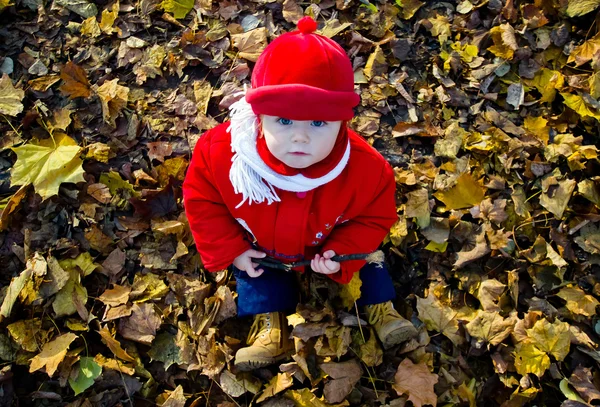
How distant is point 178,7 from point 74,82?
0.79 meters

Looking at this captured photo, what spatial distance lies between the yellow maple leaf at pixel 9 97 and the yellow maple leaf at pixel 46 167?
249 mm

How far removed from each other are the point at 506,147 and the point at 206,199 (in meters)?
1.76

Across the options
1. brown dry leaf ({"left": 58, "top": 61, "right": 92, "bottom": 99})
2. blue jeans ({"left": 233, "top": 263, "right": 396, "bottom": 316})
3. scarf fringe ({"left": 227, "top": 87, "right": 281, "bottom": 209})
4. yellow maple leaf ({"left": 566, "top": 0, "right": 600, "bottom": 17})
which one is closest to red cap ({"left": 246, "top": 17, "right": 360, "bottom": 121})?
scarf fringe ({"left": 227, "top": 87, "right": 281, "bottom": 209})

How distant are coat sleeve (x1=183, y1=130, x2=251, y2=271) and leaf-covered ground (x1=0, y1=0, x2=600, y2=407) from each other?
0.35 meters

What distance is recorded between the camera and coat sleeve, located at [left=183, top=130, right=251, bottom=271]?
2152 millimetres

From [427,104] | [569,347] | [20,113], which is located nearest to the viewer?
[569,347]

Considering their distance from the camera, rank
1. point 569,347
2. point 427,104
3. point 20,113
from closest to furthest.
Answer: point 569,347
point 20,113
point 427,104

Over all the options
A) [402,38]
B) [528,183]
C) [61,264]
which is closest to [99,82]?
[61,264]

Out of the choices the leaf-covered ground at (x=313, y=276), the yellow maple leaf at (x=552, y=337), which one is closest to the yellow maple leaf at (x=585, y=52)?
the leaf-covered ground at (x=313, y=276)

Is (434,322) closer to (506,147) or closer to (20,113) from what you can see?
(506,147)

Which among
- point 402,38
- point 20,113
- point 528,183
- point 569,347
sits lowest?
point 569,347

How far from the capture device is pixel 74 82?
2873 millimetres

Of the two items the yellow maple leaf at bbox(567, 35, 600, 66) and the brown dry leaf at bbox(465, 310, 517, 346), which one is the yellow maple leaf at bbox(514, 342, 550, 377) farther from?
the yellow maple leaf at bbox(567, 35, 600, 66)

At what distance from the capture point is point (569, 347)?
2.41 meters
